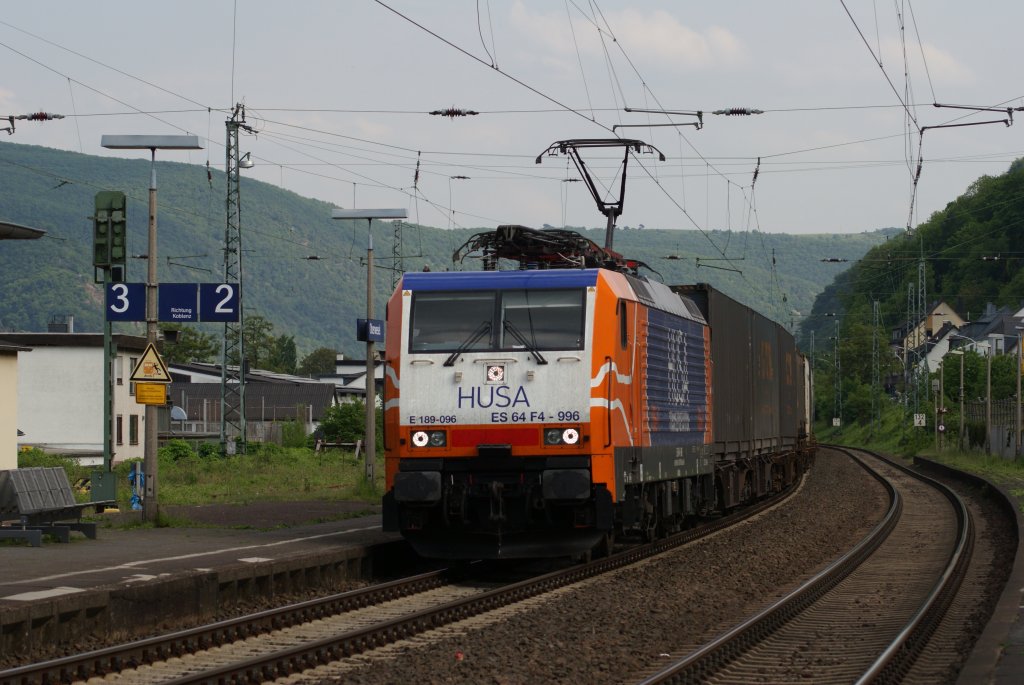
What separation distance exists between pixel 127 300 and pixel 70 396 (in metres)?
42.6

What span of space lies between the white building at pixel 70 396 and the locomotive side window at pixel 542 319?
1813 inches

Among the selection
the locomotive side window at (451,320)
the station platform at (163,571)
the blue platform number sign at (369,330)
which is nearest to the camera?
the station platform at (163,571)

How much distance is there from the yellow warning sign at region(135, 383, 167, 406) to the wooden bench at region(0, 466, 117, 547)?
5.25 ft

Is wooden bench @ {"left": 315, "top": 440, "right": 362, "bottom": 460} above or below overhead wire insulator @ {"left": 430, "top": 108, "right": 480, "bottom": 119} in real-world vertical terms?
below

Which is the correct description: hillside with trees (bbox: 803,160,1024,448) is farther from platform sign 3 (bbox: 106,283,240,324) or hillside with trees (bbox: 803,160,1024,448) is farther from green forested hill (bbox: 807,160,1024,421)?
platform sign 3 (bbox: 106,283,240,324)

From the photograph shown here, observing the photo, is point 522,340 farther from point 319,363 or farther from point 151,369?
point 319,363

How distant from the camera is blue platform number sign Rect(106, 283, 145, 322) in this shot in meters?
20.0

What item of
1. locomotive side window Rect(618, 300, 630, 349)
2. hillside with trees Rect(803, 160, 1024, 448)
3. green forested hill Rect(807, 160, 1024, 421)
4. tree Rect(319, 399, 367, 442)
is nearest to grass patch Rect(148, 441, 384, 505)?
tree Rect(319, 399, 367, 442)

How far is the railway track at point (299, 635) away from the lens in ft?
32.2

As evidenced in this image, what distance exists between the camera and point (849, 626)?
1290 cm

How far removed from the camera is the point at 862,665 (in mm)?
10695

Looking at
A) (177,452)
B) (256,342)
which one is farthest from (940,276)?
(177,452)

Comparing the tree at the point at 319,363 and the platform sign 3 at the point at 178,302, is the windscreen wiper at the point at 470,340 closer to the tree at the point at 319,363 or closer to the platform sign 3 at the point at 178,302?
the platform sign 3 at the point at 178,302

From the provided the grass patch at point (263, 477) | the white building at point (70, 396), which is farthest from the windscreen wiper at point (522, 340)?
the white building at point (70, 396)
